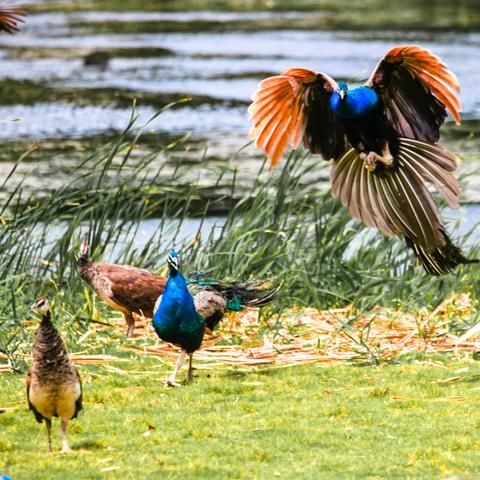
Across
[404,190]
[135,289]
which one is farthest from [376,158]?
[135,289]

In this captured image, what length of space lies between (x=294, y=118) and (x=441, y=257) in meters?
1.15

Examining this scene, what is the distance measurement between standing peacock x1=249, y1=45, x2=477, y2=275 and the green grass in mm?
858

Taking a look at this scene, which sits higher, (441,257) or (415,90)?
(415,90)

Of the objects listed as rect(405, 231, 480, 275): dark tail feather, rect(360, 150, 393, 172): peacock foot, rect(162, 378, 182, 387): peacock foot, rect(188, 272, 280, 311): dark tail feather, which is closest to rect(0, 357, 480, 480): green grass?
rect(162, 378, 182, 387): peacock foot

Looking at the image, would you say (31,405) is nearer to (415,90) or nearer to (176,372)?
(176,372)

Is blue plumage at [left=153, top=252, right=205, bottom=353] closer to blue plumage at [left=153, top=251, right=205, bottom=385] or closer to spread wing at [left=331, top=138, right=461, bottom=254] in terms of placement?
blue plumage at [left=153, top=251, right=205, bottom=385]

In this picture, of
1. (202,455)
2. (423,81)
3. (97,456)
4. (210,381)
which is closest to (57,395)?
(97,456)

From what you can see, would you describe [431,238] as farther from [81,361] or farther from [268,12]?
[268,12]

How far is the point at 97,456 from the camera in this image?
19.5 feet

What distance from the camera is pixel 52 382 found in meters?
5.91

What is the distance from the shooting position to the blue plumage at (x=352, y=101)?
6.95 meters

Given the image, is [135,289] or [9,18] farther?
[135,289]

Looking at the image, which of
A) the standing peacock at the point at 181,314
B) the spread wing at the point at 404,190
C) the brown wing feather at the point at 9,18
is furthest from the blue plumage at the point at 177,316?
the brown wing feather at the point at 9,18

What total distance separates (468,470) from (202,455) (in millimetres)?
1156
